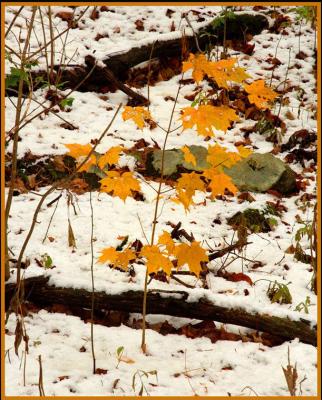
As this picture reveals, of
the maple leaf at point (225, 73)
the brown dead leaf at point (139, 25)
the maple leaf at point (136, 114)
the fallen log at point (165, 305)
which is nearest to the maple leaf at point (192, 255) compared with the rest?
the fallen log at point (165, 305)

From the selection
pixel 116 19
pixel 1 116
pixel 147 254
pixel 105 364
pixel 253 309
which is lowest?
pixel 105 364

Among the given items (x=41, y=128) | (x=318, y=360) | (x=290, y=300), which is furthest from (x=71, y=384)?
(x=41, y=128)

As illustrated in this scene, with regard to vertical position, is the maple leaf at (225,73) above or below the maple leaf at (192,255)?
above

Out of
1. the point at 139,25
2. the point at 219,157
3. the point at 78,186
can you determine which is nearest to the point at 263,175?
the point at 78,186

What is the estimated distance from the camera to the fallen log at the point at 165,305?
8.48 feet

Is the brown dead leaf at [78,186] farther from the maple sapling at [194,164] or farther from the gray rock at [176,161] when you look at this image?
the maple sapling at [194,164]

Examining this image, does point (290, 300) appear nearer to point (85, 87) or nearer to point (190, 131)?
point (190, 131)

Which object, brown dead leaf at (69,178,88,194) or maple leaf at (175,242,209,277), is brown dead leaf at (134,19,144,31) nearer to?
brown dead leaf at (69,178,88,194)

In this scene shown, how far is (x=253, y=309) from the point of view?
262 centimetres

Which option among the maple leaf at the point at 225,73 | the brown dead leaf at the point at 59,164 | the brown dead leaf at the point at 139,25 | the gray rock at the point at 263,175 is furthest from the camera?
the brown dead leaf at the point at 139,25

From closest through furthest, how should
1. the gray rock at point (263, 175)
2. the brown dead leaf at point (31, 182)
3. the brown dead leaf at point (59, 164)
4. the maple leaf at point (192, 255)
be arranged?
the maple leaf at point (192, 255) < the brown dead leaf at point (31, 182) < the brown dead leaf at point (59, 164) < the gray rock at point (263, 175)

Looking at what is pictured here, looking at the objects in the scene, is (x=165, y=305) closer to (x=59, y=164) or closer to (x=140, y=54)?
(x=59, y=164)

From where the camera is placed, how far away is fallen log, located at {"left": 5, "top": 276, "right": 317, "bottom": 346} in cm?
258

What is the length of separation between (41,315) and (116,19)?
17.8ft
